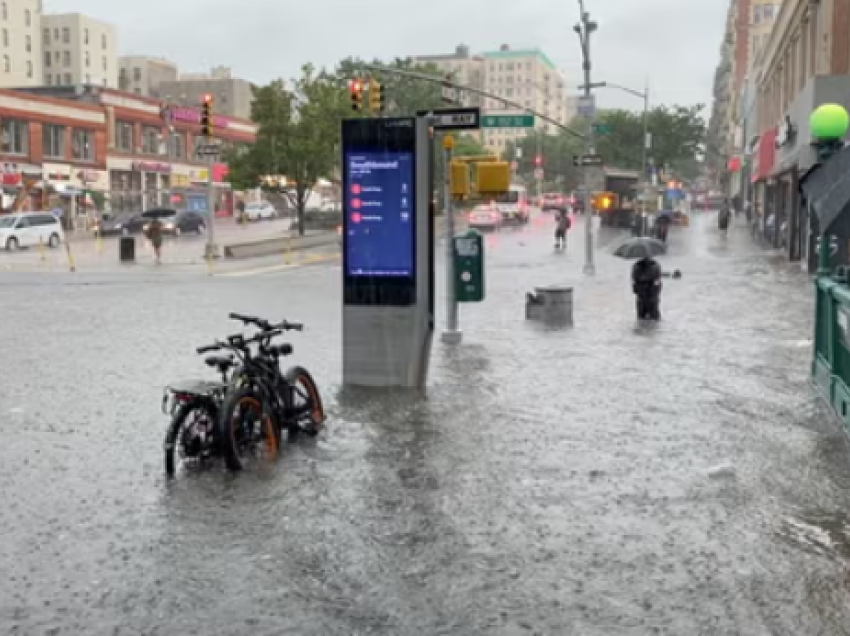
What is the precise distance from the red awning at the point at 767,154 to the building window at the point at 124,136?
48.4 metres

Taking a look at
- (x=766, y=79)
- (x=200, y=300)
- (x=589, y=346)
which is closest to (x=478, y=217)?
(x=766, y=79)

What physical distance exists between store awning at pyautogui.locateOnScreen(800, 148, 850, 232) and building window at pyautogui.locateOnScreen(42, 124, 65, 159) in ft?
211

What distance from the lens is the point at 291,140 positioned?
54031mm

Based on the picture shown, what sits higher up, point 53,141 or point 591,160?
point 53,141

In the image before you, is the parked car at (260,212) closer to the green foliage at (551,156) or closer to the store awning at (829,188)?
the green foliage at (551,156)

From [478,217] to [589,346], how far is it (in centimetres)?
4833

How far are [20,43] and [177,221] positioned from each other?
2754 inches

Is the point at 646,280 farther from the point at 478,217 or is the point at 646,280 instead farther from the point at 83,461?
the point at 478,217

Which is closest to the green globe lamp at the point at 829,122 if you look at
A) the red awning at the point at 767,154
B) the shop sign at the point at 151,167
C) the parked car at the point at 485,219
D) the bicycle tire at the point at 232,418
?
the bicycle tire at the point at 232,418

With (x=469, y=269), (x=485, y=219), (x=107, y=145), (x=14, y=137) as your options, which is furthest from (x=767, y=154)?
(x=107, y=145)

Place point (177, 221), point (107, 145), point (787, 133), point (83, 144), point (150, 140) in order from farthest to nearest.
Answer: point (150, 140)
point (107, 145)
point (83, 144)
point (177, 221)
point (787, 133)

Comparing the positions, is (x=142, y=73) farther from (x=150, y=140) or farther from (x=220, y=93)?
(x=150, y=140)

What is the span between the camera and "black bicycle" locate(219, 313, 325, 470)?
816 centimetres

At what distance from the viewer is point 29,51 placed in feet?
401
